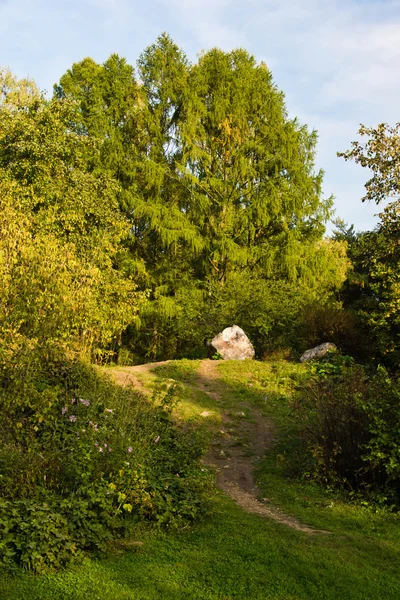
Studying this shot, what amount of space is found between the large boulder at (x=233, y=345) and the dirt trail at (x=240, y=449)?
2219 millimetres

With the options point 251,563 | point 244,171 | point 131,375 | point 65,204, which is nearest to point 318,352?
point 131,375

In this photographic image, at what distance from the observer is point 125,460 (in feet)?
22.1

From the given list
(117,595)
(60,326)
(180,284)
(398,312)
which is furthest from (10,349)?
(180,284)

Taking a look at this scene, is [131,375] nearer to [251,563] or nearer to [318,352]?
[318,352]

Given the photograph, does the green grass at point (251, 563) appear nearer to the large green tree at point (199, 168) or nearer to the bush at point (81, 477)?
the bush at point (81, 477)

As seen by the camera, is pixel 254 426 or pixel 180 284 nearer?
pixel 254 426

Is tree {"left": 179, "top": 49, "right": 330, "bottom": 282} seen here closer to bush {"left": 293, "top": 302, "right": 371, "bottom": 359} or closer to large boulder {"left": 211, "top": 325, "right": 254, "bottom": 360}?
bush {"left": 293, "top": 302, "right": 371, "bottom": 359}

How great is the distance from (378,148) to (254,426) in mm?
7434

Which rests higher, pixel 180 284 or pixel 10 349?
pixel 180 284

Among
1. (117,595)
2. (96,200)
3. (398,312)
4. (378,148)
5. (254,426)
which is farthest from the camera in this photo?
(96,200)

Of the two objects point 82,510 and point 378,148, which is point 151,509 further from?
point 378,148

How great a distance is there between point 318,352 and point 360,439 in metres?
8.69

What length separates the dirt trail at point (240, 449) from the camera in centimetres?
784

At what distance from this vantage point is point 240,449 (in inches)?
425
